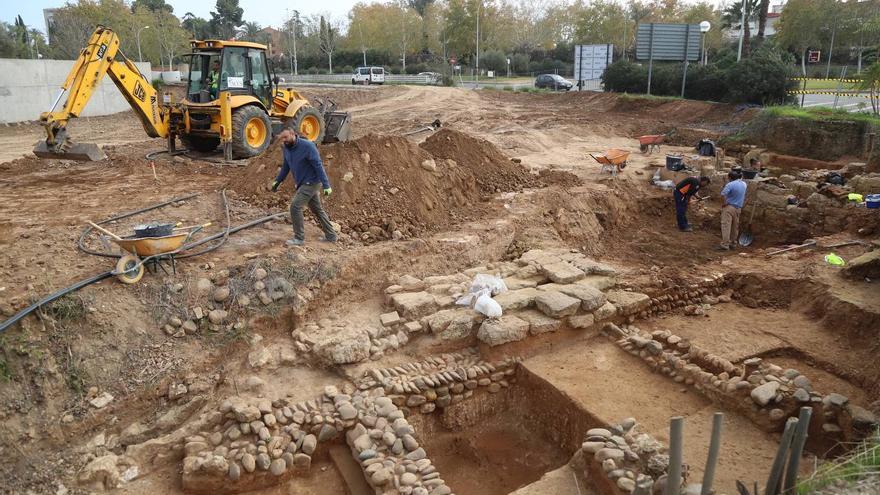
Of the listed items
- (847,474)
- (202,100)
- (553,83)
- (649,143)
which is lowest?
(847,474)

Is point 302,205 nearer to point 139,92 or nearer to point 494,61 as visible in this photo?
point 139,92

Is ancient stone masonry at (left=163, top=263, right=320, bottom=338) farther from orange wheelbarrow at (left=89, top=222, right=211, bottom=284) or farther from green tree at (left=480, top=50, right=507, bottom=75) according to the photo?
green tree at (left=480, top=50, right=507, bottom=75)

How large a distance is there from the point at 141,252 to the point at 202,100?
6524 mm

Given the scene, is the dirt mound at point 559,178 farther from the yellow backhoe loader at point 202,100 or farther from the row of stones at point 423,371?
the row of stones at point 423,371

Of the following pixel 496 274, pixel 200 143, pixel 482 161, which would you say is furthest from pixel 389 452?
pixel 200 143

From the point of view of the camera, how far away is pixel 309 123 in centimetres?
1325

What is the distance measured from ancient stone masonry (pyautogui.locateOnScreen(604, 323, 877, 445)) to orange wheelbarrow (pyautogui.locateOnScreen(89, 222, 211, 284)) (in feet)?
16.9

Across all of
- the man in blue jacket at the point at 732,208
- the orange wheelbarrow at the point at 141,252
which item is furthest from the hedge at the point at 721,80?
the orange wheelbarrow at the point at 141,252

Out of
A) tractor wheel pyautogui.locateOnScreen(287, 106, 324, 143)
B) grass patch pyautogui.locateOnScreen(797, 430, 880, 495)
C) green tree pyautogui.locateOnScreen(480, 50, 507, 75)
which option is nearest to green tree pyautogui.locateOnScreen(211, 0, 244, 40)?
green tree pyautogui.locateOnScreen(480, 50, 507, 75)

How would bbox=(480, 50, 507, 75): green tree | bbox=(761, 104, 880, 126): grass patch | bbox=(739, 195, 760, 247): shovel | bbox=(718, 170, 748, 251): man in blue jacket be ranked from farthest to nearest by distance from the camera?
bbox=(480, 50, 507, 75): green tree < bbox=(761, 104, 880, 126): grass patch < bbox=(739, 195, 760, 247): shovel < bbox=(718, 170, 748, 251): man in blue jacket

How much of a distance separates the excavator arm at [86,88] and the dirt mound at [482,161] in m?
5.69

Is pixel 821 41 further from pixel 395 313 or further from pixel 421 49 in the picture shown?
pixel 395 313

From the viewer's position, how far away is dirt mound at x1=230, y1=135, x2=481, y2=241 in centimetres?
858

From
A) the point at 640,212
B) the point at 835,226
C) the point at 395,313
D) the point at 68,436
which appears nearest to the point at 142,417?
the point at 68,436
